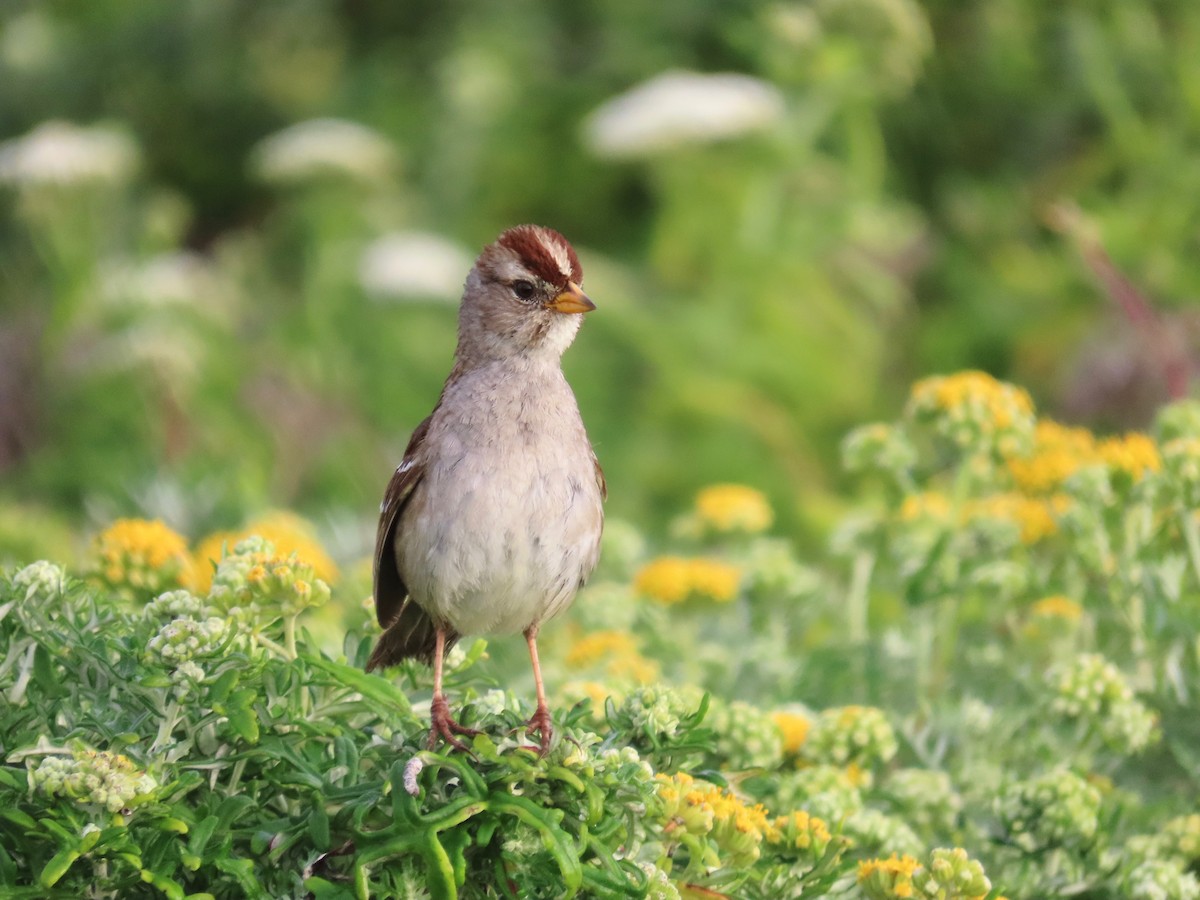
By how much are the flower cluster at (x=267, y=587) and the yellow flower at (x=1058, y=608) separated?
1.97 meters

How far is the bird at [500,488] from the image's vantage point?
256 cm

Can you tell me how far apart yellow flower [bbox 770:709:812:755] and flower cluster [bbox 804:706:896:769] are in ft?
0.22

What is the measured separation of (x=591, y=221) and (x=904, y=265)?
5.55 feet

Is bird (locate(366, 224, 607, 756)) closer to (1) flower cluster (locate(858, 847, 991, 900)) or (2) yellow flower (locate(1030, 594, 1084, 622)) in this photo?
(1) flower cluster (locate(858, 847, 991, 900))

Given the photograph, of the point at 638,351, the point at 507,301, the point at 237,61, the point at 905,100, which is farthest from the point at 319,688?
the point at 237,61

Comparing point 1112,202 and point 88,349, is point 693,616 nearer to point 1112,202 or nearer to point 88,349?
point 88,349

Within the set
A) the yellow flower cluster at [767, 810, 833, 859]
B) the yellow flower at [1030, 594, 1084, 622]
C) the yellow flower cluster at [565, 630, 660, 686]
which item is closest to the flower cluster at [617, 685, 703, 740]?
the yellow flower cluster at [767, 810, 833, 859]

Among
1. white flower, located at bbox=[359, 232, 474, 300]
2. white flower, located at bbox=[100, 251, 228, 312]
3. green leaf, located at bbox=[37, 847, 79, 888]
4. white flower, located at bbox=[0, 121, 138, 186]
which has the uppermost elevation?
white flower, located at bbox=[0, 121, 138, 186]

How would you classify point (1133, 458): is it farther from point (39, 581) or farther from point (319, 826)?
point (39, 581)

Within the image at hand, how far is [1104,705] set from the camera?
300 centimetres

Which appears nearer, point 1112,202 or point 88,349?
point 88,349

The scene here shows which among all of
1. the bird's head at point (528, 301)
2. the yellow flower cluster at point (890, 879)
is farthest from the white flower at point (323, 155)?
the yellow flower cluster at point (890, 879)

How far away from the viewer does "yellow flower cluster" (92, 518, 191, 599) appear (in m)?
2.95

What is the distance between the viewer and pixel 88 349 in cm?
715
